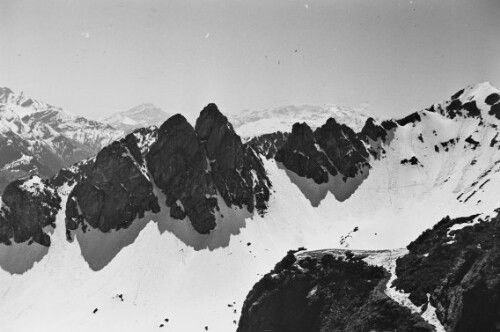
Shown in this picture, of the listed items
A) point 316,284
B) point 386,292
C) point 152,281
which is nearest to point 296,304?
point 316,284

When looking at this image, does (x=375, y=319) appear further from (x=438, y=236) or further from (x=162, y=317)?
(x=162, y=317)

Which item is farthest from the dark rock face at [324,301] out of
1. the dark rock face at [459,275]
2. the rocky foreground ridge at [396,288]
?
the dark rock face at [459,275]

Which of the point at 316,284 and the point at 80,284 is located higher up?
the point at 316,284

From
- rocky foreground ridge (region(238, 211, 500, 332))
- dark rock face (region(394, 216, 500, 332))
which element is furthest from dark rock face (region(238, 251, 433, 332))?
dark rock face (region(394, 216, 500, 332))

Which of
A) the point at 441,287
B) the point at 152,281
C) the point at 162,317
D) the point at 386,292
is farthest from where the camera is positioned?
the point at 152,281

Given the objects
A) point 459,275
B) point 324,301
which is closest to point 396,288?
point 459,275

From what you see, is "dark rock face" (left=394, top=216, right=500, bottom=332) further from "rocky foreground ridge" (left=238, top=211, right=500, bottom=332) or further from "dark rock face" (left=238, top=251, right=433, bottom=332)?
"dark rock face" (left=238, top=251, right=433, bottom=332)

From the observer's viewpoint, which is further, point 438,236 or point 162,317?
point 162,317
